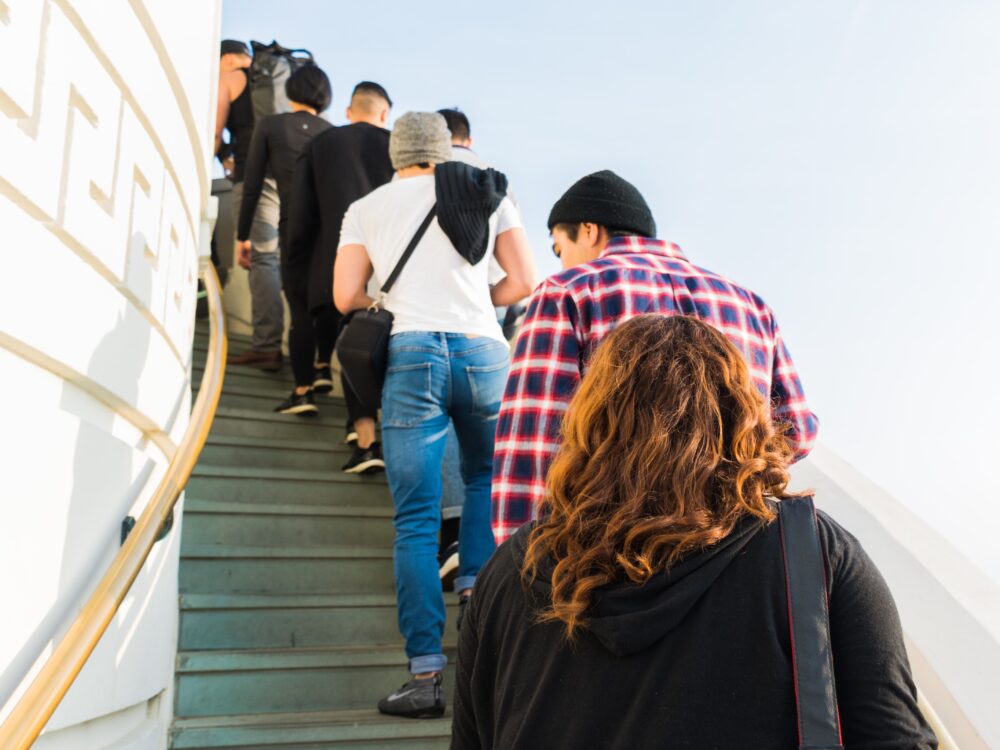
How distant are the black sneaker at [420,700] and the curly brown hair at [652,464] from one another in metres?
1.77

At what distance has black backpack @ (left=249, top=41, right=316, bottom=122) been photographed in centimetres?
578

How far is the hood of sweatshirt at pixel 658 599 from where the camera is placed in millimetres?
1234

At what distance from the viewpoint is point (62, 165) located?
184 cm

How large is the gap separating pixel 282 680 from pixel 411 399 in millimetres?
1001

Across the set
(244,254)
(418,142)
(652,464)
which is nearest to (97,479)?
(652,464)

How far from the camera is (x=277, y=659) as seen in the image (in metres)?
3.35

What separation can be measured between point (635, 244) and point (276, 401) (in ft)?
11.2

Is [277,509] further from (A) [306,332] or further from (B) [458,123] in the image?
(B) [458,123]

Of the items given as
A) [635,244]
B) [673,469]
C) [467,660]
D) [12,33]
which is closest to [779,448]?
[673,469]

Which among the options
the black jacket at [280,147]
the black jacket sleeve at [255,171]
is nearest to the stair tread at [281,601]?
the black jacket at [280,147]

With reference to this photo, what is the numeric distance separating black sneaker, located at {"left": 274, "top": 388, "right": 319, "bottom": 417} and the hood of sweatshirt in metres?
3.87

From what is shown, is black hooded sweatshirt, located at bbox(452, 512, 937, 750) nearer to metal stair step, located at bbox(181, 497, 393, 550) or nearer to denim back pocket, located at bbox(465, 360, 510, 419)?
denim back pocket, located at bbox(465, 360, 510, 419)

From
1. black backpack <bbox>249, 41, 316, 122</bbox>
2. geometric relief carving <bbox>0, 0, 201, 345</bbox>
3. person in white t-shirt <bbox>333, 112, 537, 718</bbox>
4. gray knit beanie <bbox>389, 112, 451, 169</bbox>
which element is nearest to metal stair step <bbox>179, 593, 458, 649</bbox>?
person in white t-shirt <bbox>333, 112, 537, 718</bbox>

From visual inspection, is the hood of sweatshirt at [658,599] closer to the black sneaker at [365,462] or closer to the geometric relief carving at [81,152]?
the geometric relief carving at [81,152]
